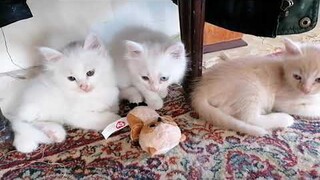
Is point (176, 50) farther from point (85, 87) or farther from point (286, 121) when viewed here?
point (286, 121)

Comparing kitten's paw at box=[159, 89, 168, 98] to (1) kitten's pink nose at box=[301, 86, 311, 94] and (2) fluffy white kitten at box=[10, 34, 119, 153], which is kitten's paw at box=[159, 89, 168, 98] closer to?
(2) fluffy white kitten at box=[10, 34, 119, 153]

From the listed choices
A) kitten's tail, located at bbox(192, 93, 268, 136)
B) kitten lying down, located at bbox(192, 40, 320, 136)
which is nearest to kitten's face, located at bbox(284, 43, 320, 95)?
kitten lying down, located at bbox(192, 40, 320, 136)

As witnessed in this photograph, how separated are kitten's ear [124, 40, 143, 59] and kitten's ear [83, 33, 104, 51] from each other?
0.33ft

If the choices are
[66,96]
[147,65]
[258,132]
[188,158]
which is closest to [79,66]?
[66,96]

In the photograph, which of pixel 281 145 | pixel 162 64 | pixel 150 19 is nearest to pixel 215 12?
pixel 162 64

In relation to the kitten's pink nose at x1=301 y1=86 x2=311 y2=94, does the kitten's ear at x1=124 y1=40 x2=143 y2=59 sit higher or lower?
higher

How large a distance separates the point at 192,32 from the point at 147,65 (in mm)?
197

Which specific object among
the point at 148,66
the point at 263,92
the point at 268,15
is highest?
the point at 268,15

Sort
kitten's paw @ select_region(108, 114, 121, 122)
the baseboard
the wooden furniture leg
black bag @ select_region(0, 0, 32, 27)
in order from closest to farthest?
black bag @ select_region(0, 0, 32, 27), the wooden furniture leg, kitten's paw @ select_region(108, 114, 121, 122), the baseboard

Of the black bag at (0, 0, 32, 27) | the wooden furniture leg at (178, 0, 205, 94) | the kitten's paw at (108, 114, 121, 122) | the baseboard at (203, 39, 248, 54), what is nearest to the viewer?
the black bag at (0, 0, 32, 27)

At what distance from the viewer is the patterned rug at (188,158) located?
1082 mm

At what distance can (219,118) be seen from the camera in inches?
48.8

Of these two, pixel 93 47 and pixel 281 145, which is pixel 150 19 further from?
pixel 281 145

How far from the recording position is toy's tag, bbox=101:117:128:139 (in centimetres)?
124
